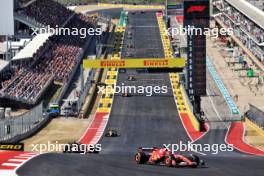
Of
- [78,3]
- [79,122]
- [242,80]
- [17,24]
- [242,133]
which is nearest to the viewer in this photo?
[242,133]

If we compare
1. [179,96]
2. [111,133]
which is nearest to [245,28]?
[179,96]

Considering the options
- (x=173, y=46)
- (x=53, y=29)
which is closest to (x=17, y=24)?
(x=53, y=29)

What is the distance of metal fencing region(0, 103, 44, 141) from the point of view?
60.4m

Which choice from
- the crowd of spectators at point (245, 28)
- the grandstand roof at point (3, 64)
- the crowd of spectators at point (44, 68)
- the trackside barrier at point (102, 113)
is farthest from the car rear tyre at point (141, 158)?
the crowd of spectators at point (245, 28)

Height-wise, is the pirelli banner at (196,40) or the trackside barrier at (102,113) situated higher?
the pirelli banner at (196,40)

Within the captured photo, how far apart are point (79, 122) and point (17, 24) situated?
41.9m

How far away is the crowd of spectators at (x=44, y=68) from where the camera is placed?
7631 centimetres

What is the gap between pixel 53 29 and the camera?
11150 centimetres

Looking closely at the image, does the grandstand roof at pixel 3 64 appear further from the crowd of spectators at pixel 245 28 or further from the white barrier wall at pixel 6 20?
the crowd of spectators at pixel 245 28

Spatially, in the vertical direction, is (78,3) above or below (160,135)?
above

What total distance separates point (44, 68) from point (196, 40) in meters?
29.2

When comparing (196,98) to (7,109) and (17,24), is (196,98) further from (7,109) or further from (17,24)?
(17,24)

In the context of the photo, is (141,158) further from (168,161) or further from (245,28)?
(245,28)

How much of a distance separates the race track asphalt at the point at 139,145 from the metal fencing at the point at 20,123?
24.7 ft
